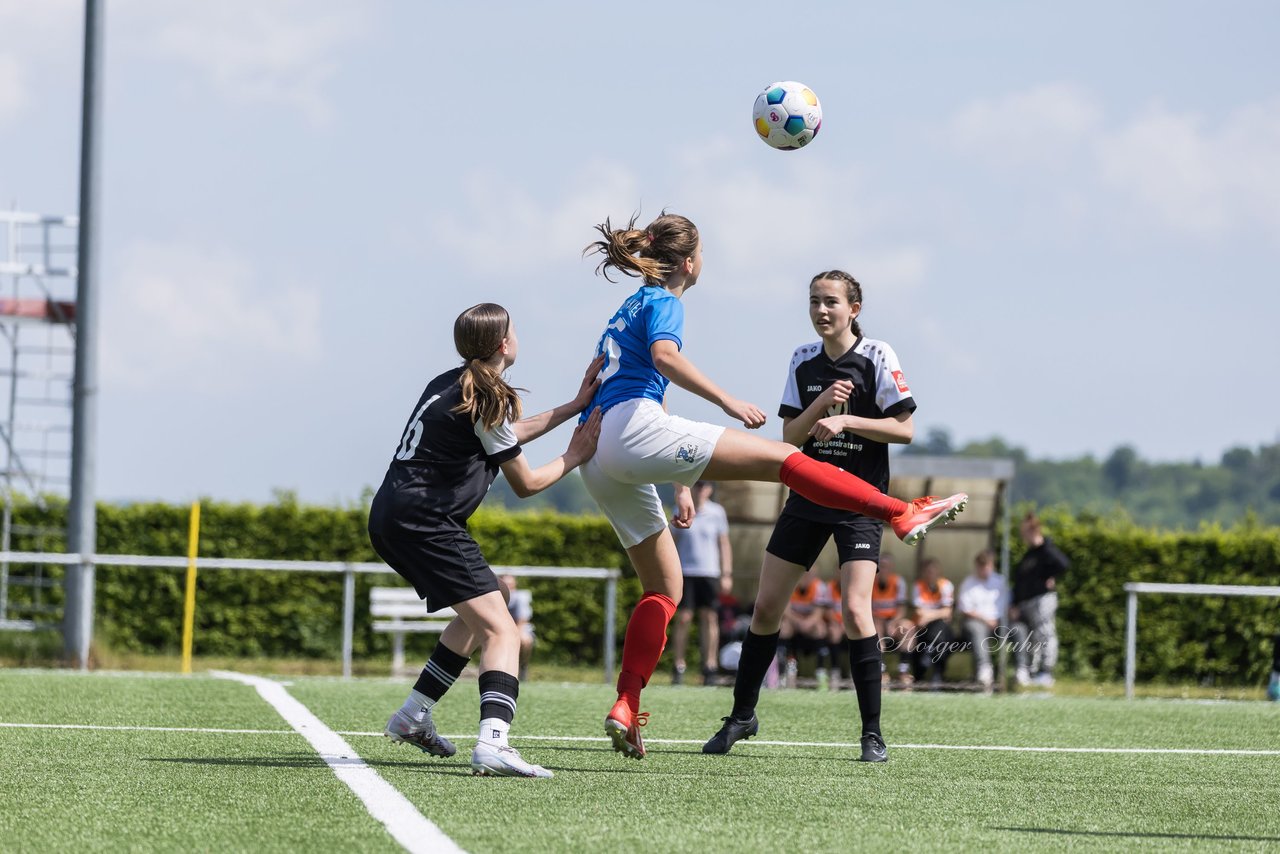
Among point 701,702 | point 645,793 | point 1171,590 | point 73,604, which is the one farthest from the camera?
point 73,604

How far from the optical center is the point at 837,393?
631 cm

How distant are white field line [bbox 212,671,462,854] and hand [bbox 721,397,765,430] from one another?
176 centimetres

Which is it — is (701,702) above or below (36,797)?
below

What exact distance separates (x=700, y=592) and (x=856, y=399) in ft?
26.2

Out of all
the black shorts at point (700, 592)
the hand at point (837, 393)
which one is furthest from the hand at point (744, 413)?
the black shorts at point (700, 592)

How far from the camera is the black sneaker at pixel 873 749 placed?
6.40m

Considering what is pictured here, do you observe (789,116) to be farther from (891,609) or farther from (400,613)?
(400,613)

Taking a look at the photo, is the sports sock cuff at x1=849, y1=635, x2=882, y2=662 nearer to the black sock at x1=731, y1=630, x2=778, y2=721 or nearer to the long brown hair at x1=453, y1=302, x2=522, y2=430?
the black sock at x1=731, y1=630, x2=778, y2=721

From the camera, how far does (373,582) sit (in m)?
18.9

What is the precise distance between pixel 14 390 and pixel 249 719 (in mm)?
11943

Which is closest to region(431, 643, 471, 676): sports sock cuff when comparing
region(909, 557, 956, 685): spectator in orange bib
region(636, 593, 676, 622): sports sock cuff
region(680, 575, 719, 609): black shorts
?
region(636, 593, 676, 622): sports sock cuff

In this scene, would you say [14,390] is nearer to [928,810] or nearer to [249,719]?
[249,719]

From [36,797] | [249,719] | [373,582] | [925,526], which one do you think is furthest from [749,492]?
[36,797]

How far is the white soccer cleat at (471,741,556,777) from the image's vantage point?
5.46m
